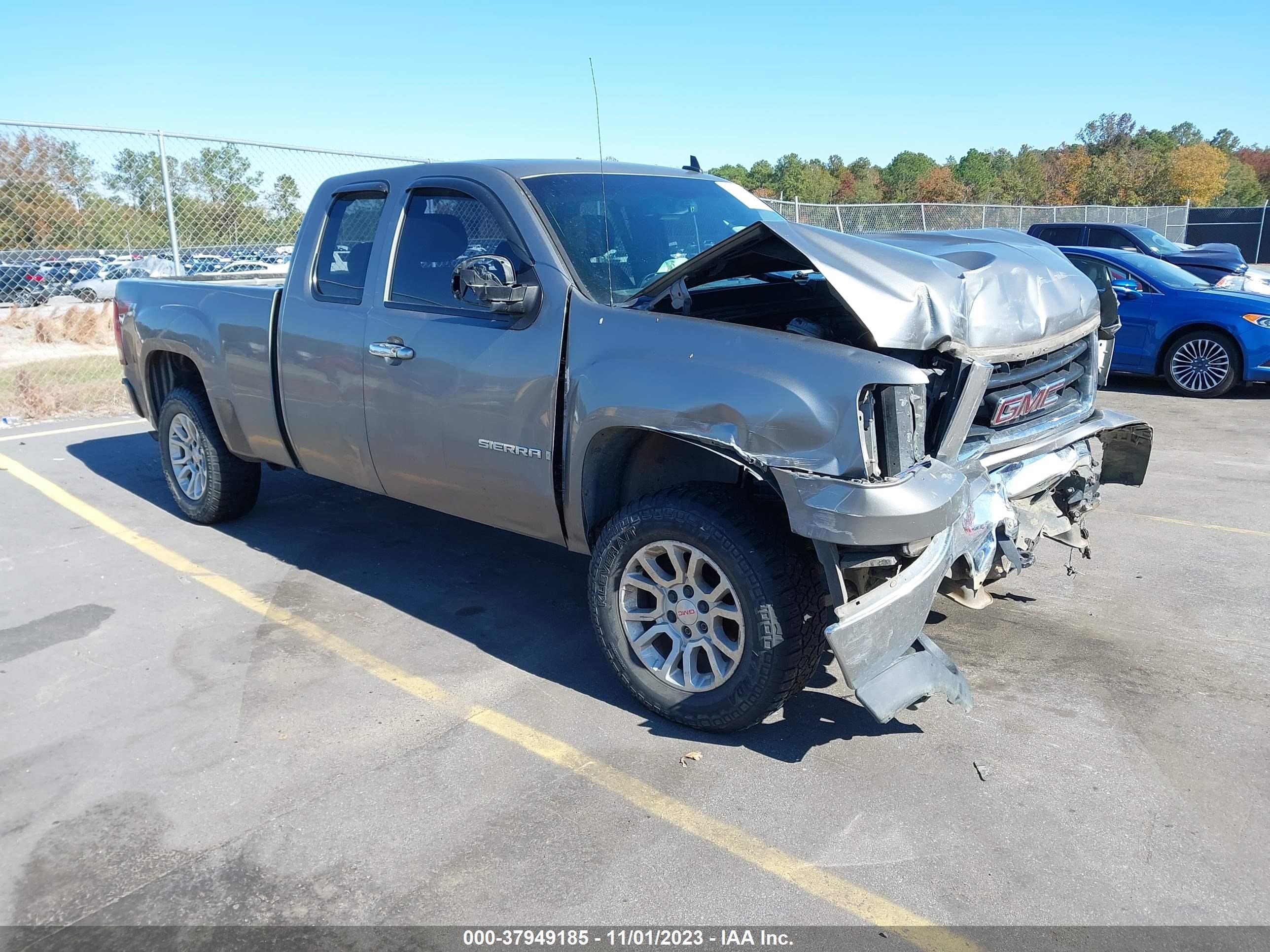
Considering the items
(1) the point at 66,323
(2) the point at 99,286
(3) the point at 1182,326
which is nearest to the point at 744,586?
(3) the point at 1182,326

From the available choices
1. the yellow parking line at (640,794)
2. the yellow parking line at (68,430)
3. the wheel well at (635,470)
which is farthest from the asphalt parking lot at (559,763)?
the yellow parking line at (68,430)

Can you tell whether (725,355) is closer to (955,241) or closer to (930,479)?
(930,479)

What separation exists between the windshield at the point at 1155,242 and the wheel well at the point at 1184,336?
18.1 ft

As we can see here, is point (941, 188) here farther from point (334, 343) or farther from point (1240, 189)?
point (334, 343)

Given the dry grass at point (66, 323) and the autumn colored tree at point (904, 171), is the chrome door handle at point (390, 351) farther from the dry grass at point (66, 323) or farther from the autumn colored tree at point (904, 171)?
the autumn colored tree at point (904, 171)

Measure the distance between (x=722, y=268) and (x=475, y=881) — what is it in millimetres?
2250

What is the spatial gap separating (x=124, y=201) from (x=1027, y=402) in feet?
37.0

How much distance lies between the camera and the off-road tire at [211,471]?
5.90m

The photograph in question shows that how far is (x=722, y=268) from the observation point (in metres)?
3.59

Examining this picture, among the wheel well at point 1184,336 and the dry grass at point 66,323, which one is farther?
the dry grass at point 66,323

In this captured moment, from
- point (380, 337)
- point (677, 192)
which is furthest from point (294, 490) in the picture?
point (677, 192)

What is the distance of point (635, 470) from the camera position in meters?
3.89

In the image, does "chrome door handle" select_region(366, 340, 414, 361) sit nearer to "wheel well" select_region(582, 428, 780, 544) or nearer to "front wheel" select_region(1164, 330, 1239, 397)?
"wheel well" select_region(582, 428, 780, 544)

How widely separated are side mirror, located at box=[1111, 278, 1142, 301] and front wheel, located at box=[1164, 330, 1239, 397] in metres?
0.66
